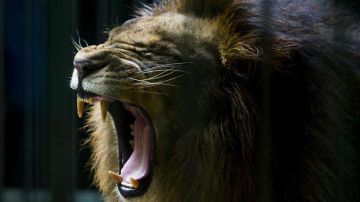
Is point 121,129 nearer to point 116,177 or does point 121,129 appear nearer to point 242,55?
point 116,177

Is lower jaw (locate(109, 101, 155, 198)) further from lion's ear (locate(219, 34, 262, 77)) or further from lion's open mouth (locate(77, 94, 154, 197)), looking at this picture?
lion's ear (locate(219, 34, 262, 77))

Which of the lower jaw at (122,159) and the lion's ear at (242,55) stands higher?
the lion's ear at (242,55)

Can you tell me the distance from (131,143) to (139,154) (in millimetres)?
52

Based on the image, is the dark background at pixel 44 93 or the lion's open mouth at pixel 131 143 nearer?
the lion's open mouth at pixel 131 143

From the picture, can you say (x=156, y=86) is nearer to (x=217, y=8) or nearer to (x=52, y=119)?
(x=217, y=8)

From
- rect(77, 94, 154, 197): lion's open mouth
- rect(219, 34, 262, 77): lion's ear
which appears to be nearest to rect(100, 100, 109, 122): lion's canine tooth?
rect(77, 94, 154, 197): lion's open mouth

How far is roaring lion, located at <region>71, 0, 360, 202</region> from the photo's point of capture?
4.76 feet

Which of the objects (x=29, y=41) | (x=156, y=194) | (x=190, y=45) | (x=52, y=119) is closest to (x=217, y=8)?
(x=190, y=45)

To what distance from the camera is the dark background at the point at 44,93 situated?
2008 mm

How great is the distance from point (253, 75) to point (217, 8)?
167 mm

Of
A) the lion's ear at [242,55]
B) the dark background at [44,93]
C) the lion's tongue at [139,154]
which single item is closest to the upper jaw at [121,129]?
the lion's tongue at [139,154]

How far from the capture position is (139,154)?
1.58 m

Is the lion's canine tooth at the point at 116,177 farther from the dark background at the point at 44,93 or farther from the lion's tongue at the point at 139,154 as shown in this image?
the dark background at the point at 44,93

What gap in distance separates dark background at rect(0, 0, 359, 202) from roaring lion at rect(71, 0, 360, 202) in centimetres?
29
